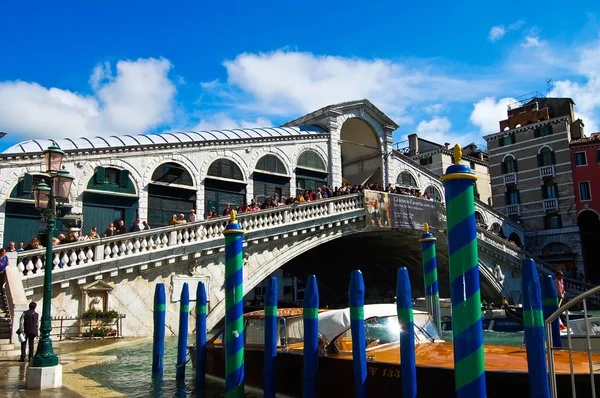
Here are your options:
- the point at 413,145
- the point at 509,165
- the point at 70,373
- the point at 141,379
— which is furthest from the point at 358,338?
the point at 413,145

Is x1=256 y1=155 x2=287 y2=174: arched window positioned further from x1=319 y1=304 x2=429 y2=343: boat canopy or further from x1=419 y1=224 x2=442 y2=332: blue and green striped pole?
x1=319 y1=304 x2=429 y2=343: boat canopy

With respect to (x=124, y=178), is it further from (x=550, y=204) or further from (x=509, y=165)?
(x=509, y=165)

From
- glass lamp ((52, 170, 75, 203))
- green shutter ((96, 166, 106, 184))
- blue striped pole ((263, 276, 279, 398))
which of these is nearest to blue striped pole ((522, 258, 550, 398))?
blue striped pole ((263, 276, 279, 398))

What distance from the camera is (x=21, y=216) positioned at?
16.0 meters

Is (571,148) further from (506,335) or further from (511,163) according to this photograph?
(506,335)

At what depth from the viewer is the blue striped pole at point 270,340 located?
7.10 metres

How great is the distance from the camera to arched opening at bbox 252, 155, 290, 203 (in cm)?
2211

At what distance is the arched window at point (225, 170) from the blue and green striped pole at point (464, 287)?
16487 mm

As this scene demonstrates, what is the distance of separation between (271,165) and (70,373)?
571 inches

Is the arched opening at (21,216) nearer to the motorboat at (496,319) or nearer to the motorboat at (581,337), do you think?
the motorboat at (496,319)

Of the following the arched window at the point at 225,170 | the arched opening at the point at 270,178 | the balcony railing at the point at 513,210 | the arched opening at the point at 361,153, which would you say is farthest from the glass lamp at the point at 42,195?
the balcony railing at the point at 513,210

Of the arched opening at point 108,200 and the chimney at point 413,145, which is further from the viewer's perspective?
the chimney at point 413,145

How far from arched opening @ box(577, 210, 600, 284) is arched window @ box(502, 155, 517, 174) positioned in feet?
16.1

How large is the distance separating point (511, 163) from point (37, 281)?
3002 centimetres
